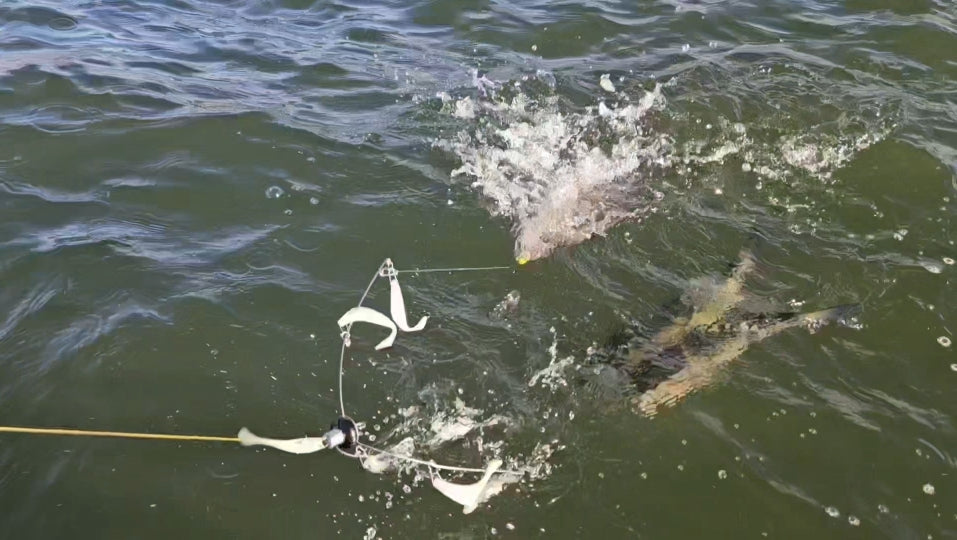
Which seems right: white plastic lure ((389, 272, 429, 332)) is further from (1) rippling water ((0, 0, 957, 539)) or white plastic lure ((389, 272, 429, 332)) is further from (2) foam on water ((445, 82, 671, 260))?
(2) foam on water ((445, 82, 671, 260))

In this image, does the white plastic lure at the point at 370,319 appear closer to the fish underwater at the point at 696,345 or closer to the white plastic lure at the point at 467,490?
the white plastic lure at the point at 467,490

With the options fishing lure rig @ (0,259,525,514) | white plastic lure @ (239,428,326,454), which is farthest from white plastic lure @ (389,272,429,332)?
white plastic lure @ (239,428,326,454)

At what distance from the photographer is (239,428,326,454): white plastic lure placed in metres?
3.28

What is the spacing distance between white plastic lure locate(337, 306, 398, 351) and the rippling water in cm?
11

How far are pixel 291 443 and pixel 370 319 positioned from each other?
76 cm

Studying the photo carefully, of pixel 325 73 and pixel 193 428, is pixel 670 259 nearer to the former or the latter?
pixel 193 428

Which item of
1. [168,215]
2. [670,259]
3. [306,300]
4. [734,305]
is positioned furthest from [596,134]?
[168,215]

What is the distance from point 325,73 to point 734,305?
507 centimetres

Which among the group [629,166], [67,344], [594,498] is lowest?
[594,498]

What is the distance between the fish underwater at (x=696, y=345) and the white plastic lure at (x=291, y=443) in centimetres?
155

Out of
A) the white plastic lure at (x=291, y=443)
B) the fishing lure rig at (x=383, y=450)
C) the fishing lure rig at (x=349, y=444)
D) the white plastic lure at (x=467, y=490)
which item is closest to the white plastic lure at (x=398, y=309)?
the fishing lure rig at (x=383, y=450)

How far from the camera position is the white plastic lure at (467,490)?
10.1 ft

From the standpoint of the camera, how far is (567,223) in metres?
5.05

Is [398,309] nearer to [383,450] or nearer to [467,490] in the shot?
[383,450]
